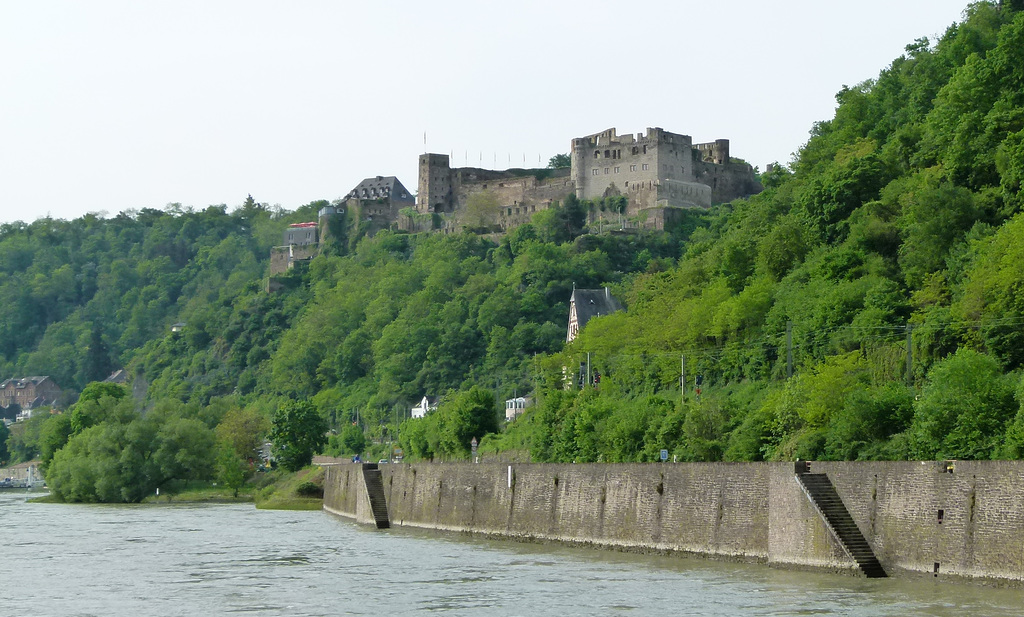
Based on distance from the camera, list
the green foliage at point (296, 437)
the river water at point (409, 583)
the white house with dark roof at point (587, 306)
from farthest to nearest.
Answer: the white house with dark roof at point (587, 306) < the green foliage at point (296, 437) < the river water at point (409, 583)

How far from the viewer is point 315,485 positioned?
290 ft

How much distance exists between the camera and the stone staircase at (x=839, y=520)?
33500mm

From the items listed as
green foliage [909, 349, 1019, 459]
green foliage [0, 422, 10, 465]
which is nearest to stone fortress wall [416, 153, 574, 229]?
green foliage [0, 422, 10, 465]

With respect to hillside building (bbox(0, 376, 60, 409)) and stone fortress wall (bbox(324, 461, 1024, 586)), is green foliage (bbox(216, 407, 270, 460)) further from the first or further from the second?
hillside building (bbox(0, 376, 60, 409))

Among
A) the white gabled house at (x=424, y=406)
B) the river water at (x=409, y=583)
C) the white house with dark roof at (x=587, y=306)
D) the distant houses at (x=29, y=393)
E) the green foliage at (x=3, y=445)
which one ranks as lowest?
the river water at (x=409, y=583)

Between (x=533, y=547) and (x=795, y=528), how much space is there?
13836mm

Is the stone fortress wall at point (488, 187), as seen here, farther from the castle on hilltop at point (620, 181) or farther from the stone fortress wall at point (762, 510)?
the stone fortress wall at point (762, 510)

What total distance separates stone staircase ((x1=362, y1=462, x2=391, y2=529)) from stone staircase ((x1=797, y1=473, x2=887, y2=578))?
1183 inches

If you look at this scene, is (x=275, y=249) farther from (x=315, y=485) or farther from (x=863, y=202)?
(x=863, y=202)

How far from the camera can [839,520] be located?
34.6 meters

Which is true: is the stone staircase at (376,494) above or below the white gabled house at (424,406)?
below

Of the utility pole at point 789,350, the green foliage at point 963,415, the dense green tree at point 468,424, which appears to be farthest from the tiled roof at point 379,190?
the green foliage at point 963,415

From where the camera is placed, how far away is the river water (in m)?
31.5

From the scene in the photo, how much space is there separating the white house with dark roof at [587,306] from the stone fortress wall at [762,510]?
52.2 metres
